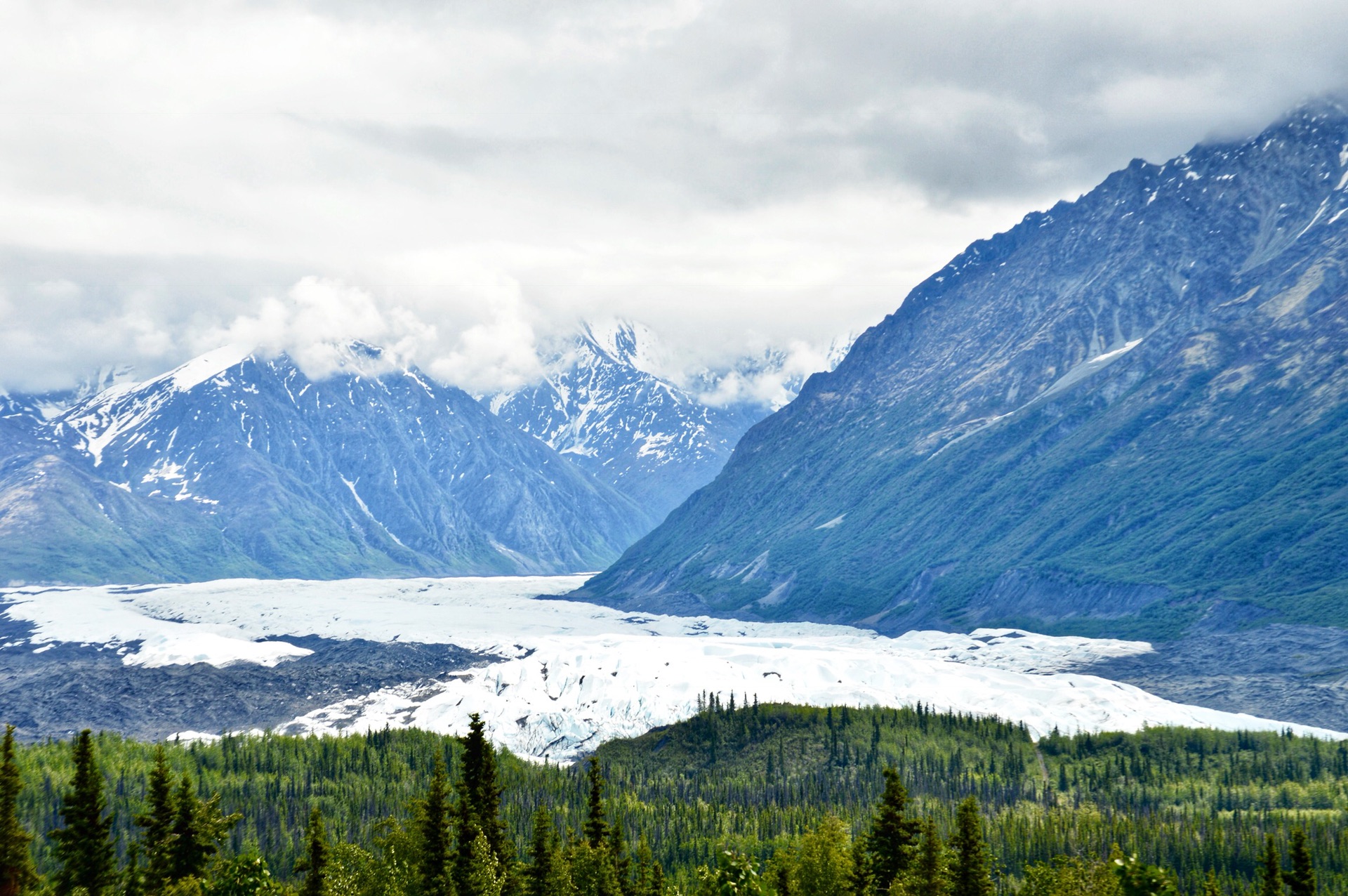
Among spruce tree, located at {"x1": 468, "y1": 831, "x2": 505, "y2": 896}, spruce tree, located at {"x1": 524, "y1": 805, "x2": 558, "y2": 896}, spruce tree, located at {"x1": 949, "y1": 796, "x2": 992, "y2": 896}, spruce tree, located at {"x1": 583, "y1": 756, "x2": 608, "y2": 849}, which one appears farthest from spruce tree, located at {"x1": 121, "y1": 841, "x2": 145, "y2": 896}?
spruce tree, located at {"x1": 949, "y1": 796, "x2": 992, "y2": 896}

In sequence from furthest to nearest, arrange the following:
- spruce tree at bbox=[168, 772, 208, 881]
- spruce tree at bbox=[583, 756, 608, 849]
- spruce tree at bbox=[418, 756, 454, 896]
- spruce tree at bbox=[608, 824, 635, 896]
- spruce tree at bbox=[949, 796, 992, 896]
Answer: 1. spruce tree at bbox=[608, 824, 635, 896]
2. spruce tree at bbox=[583, 756, 608, 849]
3. spruce tree at bbox=[168, 772, 208, 881]
4. spruce tree at bbox=[418, 756, 454, 896]
5. spruce tree at bbox=[949, 796, 992, 896]

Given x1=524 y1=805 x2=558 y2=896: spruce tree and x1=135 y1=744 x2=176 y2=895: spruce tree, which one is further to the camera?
x1=524 y1=805 x2=558 y2=896: spruce tree

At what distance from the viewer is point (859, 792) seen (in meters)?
175

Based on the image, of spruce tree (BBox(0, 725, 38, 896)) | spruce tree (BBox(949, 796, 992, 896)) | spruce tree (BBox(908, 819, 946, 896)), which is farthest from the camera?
spruce tree (BBox(949, 796, 992, 896))

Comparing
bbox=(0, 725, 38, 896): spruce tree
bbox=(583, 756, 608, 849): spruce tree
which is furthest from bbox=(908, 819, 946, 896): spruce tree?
bbox=(0, 725, 38, 896): spruce tree

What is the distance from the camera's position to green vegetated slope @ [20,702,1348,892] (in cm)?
13788

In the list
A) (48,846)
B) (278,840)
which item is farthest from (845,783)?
(48,846)

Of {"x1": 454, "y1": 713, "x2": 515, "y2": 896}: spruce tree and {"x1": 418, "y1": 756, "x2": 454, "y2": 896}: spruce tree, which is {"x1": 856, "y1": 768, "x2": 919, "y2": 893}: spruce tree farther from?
{"x1": 418, "y1": 756, "x2": 454, "y2": 896}: spruce tree

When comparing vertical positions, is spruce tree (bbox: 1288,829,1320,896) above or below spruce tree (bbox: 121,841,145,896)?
above

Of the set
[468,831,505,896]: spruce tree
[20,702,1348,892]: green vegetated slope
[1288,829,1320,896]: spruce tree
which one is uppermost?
[1288,829,1320,896]: spruce tree

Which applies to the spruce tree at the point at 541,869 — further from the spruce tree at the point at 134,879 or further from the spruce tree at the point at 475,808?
the spruce tree at the point at 134,879

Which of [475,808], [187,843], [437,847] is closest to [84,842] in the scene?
[187,843]

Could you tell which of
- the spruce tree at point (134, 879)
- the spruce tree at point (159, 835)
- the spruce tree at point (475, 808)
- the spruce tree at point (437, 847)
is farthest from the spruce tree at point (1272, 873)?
the spruce tree at point (134, 879)

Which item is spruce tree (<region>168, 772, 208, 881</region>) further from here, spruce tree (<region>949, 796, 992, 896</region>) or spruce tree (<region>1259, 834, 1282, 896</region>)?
spruce tree (<region>1259, 834, 1282, 896</region>)
